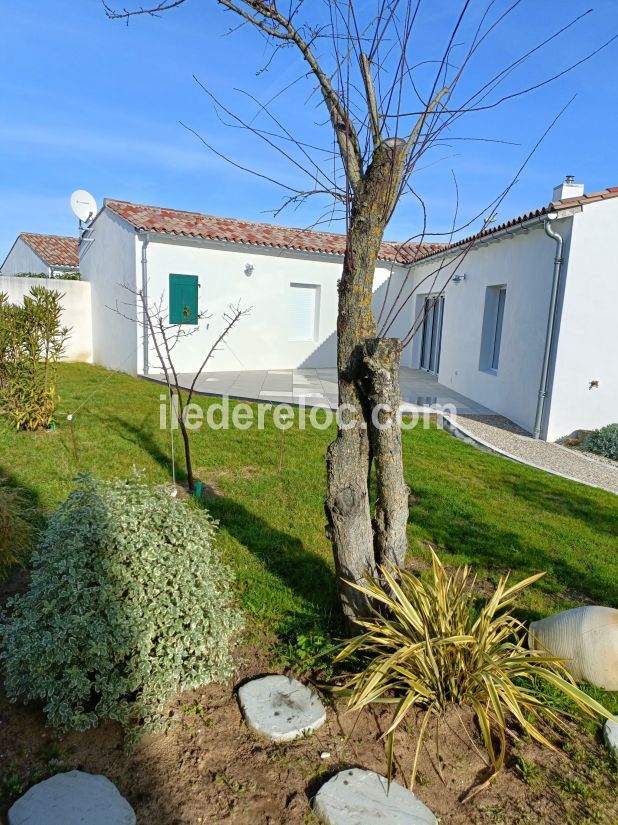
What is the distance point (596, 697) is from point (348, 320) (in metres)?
2.56

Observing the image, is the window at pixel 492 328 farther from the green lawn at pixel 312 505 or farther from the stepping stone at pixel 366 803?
the stepping stone at pixel 366 803

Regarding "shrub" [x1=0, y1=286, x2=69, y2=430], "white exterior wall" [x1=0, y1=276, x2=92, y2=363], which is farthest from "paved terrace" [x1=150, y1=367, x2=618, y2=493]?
"white exterior wall" [x1=0, y1=276, x2=92, y2=363]

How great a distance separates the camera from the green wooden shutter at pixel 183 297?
15328mm

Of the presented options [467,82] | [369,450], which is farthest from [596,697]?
[467,82]

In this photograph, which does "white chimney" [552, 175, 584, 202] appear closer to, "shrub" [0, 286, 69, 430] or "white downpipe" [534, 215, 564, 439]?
"white downpipe" [534, 215, 564, 439]

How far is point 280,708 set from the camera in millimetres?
2730

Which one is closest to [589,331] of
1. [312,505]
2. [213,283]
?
[312,505]

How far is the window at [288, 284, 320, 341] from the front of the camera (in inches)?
698

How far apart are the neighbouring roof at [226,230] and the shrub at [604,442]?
6880 mm

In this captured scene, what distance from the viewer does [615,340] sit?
9.55 metres

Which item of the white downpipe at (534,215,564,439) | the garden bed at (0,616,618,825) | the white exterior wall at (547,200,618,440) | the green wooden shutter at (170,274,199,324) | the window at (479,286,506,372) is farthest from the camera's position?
the green wooden shutter at (170,274,199,324)

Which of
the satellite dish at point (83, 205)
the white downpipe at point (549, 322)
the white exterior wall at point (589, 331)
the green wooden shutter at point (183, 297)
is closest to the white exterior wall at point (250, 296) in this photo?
the green wooden shutter at point (183, 297)

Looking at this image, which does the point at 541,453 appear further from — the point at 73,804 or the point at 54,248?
the point at 54,248

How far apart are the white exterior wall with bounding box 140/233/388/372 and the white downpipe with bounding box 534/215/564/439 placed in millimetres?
9179
